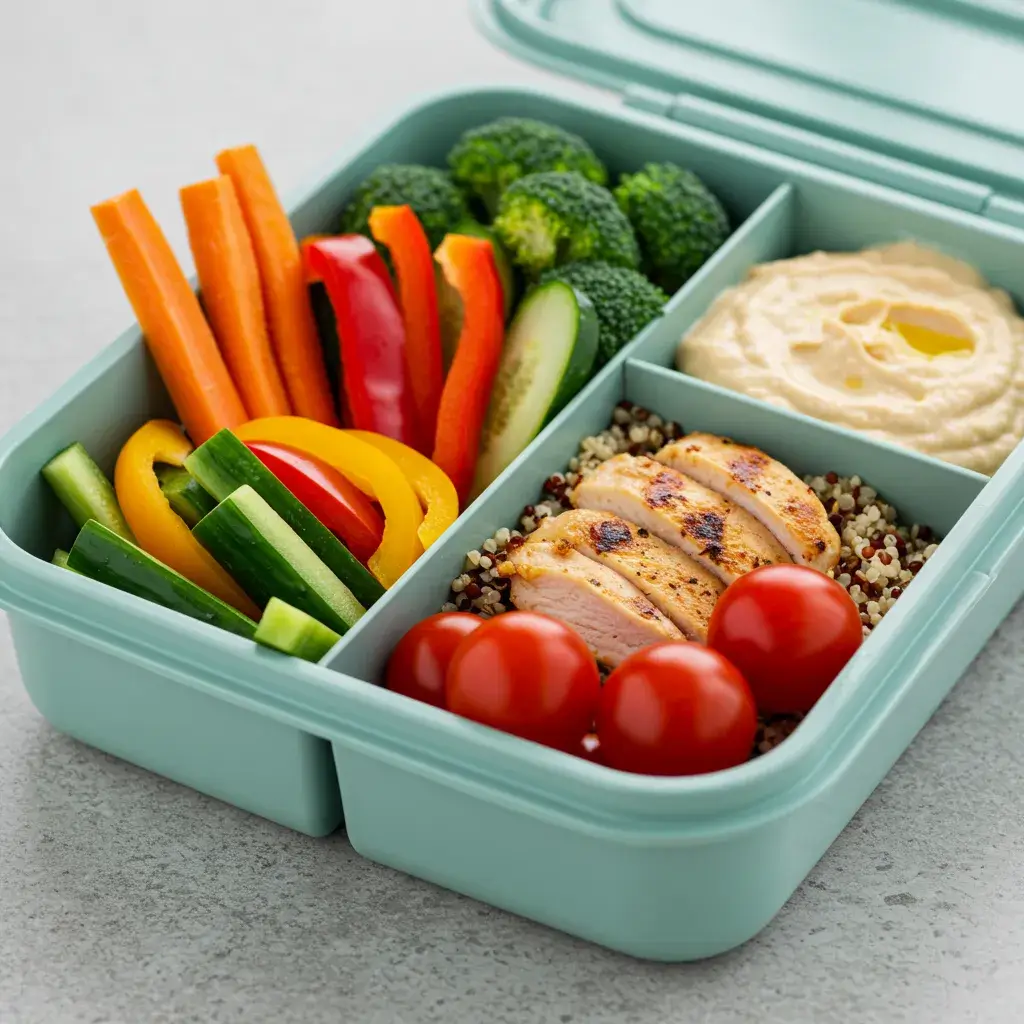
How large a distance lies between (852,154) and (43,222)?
1769 mm

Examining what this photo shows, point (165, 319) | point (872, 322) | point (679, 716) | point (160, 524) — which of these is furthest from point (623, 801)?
point (872, 322)

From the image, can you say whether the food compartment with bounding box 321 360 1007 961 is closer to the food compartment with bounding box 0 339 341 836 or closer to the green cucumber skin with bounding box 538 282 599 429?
the food compartment with bounding box 0 339 341 836

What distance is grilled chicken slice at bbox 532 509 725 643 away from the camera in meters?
2.80

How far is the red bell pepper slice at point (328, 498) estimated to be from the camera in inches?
117

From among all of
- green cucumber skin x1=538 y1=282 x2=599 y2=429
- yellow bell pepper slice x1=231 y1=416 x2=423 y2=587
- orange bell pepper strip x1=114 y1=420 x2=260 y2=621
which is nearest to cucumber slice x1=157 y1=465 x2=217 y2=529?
orange bell pepper strip x1=114 y1=420 x2=260 y2=621

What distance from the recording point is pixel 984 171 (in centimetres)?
364

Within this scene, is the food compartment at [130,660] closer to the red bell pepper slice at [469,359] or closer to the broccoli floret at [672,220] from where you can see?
the red bell pepper slice at [469,359]

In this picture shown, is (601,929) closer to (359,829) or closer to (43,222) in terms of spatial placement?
(359,829)

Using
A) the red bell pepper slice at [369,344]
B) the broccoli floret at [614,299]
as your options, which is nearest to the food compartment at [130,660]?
the broccoli floret at [614,299]

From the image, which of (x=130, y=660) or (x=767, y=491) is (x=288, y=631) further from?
(x=767, y=491)

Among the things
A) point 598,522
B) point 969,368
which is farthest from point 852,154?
point 598,522

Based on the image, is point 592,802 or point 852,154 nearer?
point 592,802

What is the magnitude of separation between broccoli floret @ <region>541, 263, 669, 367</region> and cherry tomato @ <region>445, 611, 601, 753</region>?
876 mm

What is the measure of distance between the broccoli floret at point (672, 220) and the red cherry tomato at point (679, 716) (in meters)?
1.30
